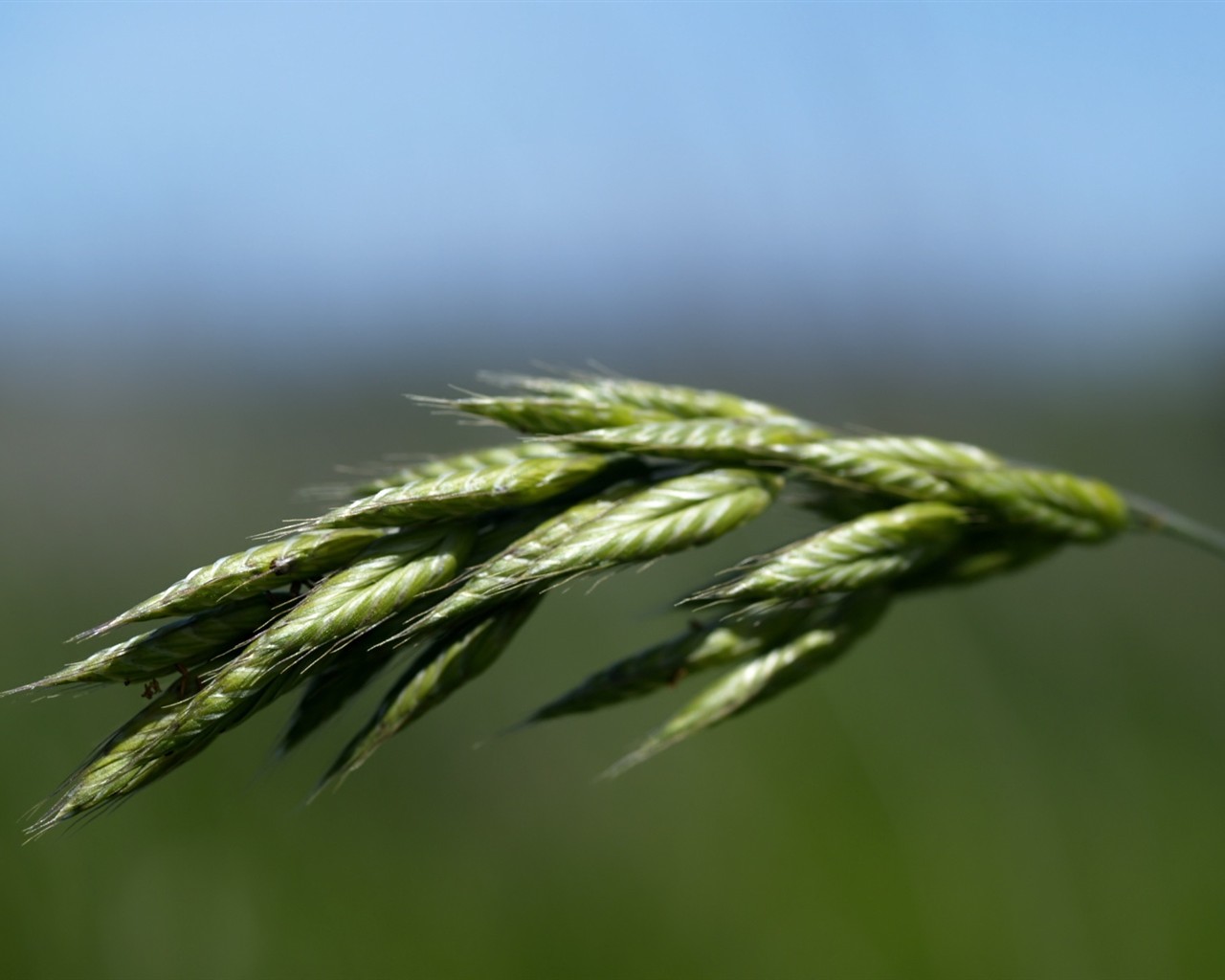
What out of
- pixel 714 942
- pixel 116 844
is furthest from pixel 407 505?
pixel 714 942

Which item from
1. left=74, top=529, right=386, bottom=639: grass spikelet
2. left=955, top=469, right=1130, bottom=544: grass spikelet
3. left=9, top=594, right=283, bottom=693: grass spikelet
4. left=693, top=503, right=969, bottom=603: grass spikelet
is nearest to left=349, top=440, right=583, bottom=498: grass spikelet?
left=74, top=529, right=386, bottom=639: grass spikelet

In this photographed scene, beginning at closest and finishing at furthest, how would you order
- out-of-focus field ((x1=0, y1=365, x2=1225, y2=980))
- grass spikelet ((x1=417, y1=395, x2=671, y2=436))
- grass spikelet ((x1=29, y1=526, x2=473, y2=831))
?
1. grass spikelet ((x1=29, y1=526, x2=473, y2=831))
2. grass spikelet ((x1=417, y1=395, x2=671, y2=436))
3. out-of-focus field ((x1=0, y1=365, x2=1225, y2=980))

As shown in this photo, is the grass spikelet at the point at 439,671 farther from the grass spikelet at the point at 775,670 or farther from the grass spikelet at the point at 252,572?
the grass spikelet at the point at 775,670

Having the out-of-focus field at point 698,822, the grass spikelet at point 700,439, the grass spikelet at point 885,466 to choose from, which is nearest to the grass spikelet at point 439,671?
the out-of-focus field at point 698,822

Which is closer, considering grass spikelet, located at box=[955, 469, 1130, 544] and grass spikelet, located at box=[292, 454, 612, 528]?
grass spikelet, located at box=[292, 454, 612, 528]

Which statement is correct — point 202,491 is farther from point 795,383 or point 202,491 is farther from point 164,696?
point 795,383

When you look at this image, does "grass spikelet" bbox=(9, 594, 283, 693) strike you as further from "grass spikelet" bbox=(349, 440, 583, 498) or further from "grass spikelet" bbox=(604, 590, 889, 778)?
"grass spikelet" bbox=(604, 590, 889, 778)

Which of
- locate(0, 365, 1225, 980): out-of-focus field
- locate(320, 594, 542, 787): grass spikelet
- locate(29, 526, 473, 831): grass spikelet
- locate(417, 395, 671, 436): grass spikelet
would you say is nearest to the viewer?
locate(29, 526, 473, 831): grass spikelet
